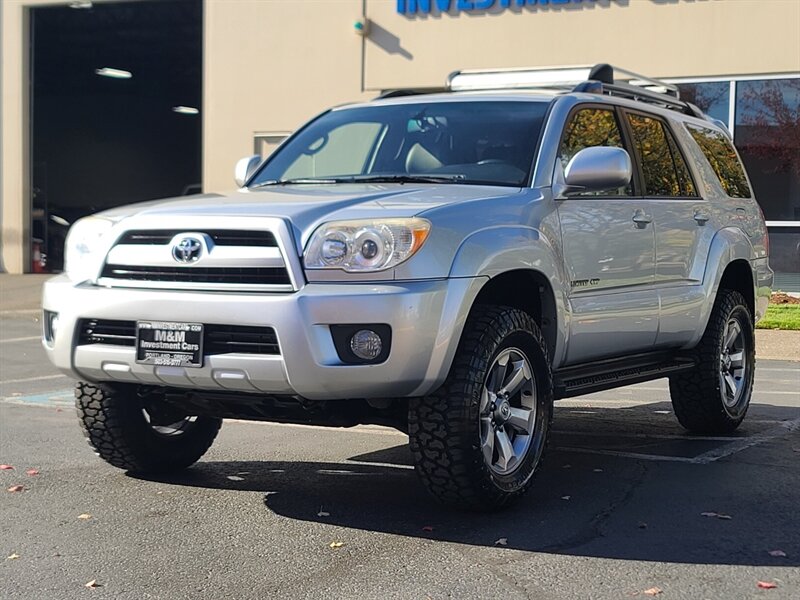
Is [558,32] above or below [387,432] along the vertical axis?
above

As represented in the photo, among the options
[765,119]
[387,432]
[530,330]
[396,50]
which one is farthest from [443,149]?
[396,50]

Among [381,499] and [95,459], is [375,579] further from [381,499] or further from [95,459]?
[95,459]

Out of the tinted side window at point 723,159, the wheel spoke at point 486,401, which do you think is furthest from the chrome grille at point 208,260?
the tinted side window at point 723,159

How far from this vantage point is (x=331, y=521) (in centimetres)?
518

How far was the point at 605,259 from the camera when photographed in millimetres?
6168

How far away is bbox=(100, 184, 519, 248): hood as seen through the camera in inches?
194

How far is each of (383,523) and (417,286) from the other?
42.2 inches

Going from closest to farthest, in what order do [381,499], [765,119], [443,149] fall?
[381,499], [443,149], [765,119]

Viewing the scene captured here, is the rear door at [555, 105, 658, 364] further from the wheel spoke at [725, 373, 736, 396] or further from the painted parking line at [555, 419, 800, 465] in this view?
the wheel spoke at [725, 373, 736, 396]

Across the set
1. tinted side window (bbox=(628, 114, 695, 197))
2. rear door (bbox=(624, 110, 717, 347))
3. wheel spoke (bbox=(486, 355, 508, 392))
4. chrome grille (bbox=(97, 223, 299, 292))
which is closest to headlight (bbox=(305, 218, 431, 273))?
chrome grille (bbox=(97, 223, 299, 292))

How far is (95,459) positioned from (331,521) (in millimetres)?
1928

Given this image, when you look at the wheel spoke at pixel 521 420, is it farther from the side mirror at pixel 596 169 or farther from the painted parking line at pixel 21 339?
the painted parking line at pixel 21 339

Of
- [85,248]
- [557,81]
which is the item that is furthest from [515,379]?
[557,81]

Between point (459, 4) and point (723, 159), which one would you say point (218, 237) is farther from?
point (459, 4)
